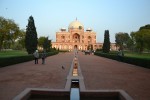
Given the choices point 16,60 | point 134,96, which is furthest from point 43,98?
point 16,60

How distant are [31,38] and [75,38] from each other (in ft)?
267

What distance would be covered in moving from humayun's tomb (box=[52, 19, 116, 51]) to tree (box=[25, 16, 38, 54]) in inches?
2853

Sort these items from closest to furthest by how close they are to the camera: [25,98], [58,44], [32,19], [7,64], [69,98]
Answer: [25,98] → [69,98] → [7,64] → [32,19] → [58,44]

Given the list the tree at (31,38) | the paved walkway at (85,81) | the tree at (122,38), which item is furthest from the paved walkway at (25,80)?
the tree at (122,38)

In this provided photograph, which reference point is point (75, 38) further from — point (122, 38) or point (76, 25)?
point (122, 38)

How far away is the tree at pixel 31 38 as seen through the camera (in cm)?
3603

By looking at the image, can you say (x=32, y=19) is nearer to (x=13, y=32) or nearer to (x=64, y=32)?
(x=13, y=32)

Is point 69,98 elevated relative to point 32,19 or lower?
lower

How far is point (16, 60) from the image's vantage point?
2112 cm

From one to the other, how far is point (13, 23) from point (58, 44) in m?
62.0

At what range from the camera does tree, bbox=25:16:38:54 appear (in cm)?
3603

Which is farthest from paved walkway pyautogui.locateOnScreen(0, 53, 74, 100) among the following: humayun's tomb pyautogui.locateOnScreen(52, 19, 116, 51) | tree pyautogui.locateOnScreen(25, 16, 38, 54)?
humayun's tomb pyautogui.locateOnScreen(52, 19, 116, 51)

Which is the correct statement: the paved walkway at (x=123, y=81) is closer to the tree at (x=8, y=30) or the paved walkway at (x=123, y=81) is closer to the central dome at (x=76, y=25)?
the tree at (x=8, y=30)

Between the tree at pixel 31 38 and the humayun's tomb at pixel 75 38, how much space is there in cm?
7247
